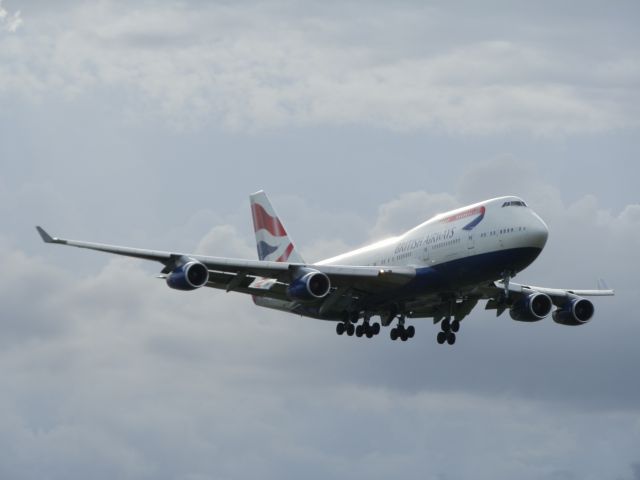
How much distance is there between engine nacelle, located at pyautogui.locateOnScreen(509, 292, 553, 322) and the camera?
303 ft

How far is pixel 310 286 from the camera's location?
83.4 metres

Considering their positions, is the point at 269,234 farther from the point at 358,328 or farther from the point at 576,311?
the point at 576,311

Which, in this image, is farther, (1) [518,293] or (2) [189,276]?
(1) [518,293]

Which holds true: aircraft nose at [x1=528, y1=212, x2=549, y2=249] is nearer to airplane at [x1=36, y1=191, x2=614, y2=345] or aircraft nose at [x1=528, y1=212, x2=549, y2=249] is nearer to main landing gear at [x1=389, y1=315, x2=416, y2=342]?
airplane at [x1=36, y1=191, x2=614, y2=345]

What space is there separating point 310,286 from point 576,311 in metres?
21.7

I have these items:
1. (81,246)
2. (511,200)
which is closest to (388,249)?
(511,200)

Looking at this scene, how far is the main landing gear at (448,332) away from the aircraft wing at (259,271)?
6339 millimetres

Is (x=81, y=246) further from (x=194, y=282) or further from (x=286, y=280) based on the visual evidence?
(x=286, y=280)

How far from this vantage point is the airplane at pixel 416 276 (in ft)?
266

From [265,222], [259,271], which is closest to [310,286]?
[259,271]

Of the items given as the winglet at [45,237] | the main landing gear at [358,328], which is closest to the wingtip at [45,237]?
the winglet at [45,237]

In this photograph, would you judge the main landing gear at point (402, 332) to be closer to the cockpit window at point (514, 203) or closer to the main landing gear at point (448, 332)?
the main landing gear at point (448, 332)

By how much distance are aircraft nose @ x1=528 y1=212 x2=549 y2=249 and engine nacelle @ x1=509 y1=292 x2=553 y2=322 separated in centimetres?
1217

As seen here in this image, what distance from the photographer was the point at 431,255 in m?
84.0
